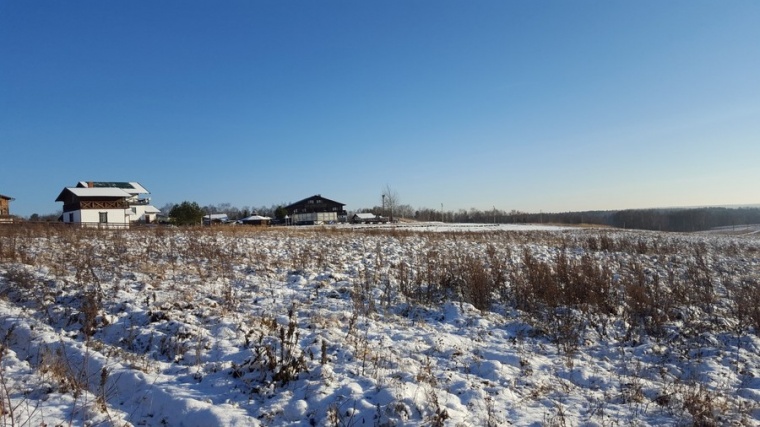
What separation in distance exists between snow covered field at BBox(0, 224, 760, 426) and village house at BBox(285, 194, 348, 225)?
8215 centimetres

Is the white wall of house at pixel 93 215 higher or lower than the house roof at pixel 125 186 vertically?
lower

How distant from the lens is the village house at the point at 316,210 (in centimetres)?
9325

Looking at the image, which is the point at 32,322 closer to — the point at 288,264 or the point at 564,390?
the point at 288,264

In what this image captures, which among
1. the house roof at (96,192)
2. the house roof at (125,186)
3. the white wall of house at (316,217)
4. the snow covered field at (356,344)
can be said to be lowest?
the snow covered field at (356,344)

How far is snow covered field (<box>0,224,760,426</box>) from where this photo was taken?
4.46 metres

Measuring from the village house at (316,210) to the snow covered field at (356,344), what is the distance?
82.2 metres

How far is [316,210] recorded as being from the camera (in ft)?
309

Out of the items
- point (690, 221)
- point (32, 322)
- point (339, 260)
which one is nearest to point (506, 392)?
point (32, 322)

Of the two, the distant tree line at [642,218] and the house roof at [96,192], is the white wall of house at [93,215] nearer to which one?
the house roof at [96,192]

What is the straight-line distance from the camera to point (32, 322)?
6152 millimetres

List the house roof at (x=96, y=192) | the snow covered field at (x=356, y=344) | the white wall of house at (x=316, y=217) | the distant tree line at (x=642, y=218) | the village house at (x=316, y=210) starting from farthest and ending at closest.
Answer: the distant tree line at (x=642, y=218), the village house at (x=316, y=210), the white wall of house at (x=316, y=217), the house roof at (x=96, y=192), the snow covered field at (x=356, y=344)

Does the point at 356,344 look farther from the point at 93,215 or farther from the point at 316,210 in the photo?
the point at 316,210

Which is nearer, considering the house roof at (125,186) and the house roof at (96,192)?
the house roof at (96,192)

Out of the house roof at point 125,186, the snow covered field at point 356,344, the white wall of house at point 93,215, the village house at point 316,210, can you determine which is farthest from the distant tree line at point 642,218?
the snow covered field at point 356,344
